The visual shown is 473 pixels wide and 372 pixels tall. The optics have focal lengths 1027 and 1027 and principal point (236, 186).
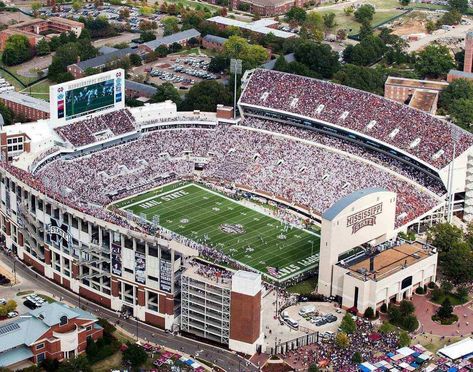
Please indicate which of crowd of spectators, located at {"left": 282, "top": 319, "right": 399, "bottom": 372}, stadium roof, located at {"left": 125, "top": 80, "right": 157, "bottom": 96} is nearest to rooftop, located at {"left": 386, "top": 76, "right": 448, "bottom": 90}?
stadium roof, located at {"left": 125, "top": 80, "right": 157, "bottom": 96}

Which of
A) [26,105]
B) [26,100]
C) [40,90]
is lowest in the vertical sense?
[40,90]

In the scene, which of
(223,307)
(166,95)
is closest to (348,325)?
(223,307)

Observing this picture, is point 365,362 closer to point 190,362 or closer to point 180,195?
point 190,362

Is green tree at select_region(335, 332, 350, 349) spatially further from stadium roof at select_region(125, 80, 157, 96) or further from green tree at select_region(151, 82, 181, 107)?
stadium roof at select_region(125, 80, 157, 96)

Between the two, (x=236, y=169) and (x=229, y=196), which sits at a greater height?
(x=236, y=169)

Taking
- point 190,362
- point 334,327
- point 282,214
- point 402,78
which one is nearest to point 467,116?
point 402,78

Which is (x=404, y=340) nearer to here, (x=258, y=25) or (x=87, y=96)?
(x=87, y=96)
